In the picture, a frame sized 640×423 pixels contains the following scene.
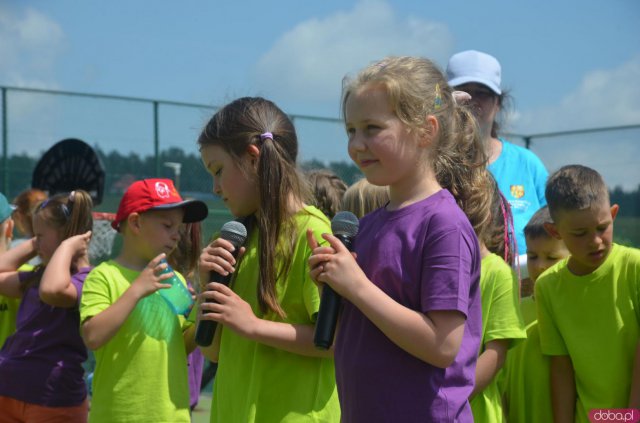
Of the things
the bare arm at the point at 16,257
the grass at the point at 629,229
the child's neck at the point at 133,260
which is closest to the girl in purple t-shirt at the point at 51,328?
the bare arm at the point at 16,257

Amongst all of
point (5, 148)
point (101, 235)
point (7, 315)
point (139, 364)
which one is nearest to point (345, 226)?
point (139, 364)

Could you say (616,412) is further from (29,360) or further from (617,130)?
(617,130)

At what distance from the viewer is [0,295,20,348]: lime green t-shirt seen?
5.83 meters

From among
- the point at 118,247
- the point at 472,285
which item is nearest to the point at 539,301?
the point at 472,285

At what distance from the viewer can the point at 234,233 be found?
320 centimetres

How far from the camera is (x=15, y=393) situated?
493 cm

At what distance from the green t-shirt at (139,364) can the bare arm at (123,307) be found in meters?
0.11


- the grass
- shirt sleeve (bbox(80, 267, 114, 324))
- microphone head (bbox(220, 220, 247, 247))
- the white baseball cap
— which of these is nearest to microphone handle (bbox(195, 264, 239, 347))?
microphone head (bbox(220, 220, 247, 247))

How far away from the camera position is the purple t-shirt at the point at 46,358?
16.1 feet

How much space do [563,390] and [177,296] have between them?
1.91 metres

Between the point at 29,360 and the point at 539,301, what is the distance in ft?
9.42

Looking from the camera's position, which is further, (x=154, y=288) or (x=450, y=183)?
(x=154, y=288)

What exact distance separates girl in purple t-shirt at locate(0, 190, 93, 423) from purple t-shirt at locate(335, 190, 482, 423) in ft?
9.11

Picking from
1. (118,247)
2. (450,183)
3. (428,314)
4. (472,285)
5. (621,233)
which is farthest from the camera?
(621,233)
